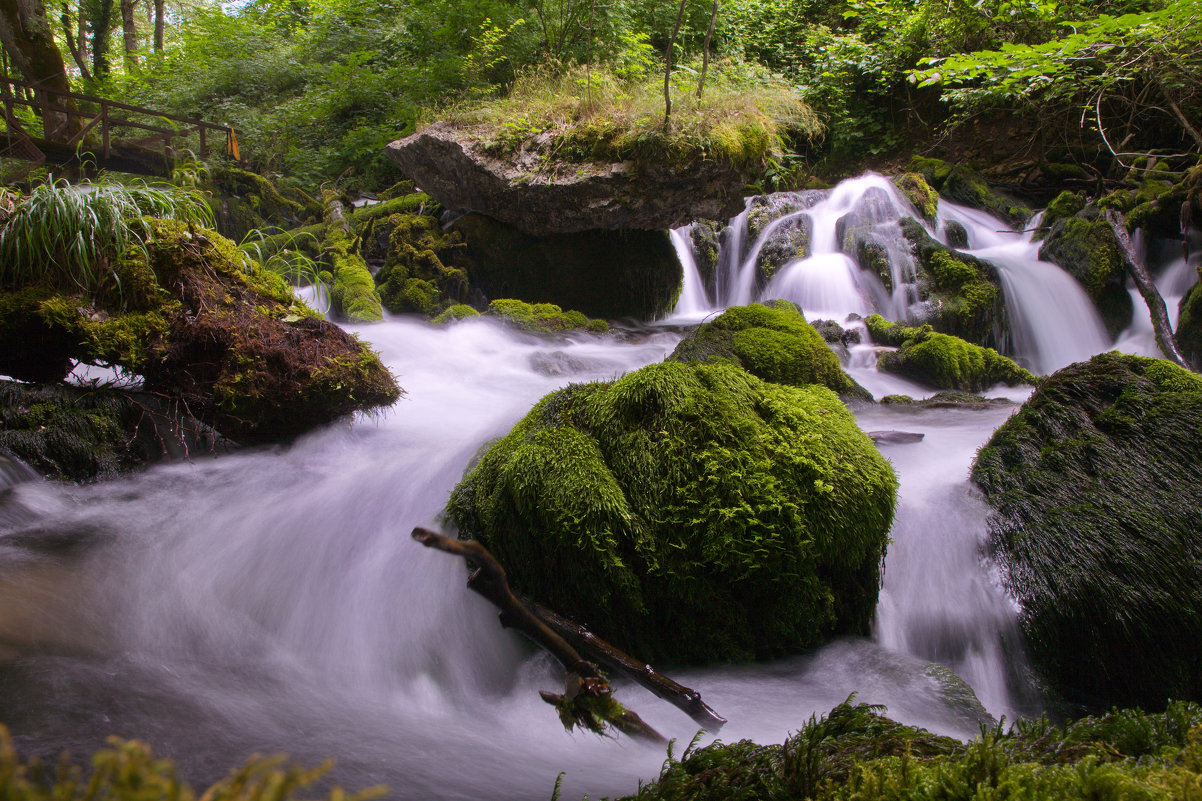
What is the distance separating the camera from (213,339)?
13.8 feet

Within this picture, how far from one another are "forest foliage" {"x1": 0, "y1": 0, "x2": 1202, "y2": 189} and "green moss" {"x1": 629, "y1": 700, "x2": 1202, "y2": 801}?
8.84 m

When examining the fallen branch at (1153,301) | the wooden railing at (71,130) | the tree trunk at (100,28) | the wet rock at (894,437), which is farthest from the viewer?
the tree trunk at (100,28)

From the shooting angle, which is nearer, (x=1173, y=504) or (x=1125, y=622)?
(x=1125, y=622)

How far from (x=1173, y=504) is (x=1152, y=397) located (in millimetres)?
794

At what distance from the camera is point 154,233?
4328 millimetres

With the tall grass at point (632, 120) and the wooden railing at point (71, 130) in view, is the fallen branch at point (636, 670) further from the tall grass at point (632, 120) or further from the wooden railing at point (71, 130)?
the wooden railing at point (71, 130)

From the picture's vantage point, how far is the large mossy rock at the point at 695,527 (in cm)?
287

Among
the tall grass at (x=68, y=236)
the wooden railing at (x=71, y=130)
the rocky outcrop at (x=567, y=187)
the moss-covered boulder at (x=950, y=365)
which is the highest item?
the wooden railing at (x=71, y=130)

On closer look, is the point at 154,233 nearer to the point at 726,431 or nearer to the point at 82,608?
the point at 82,608

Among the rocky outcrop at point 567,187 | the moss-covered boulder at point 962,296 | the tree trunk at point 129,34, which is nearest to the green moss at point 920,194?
the moss-covered boulder at point 962,296

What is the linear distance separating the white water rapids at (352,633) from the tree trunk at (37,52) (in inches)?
451

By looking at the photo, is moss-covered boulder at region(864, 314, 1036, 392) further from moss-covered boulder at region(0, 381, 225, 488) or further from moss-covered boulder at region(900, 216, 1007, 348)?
moss-covered boulder at region(0, 381, 225, 488)

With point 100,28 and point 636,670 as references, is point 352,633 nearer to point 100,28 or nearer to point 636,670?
point 636,670

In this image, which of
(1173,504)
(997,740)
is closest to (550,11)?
(1173,504)
